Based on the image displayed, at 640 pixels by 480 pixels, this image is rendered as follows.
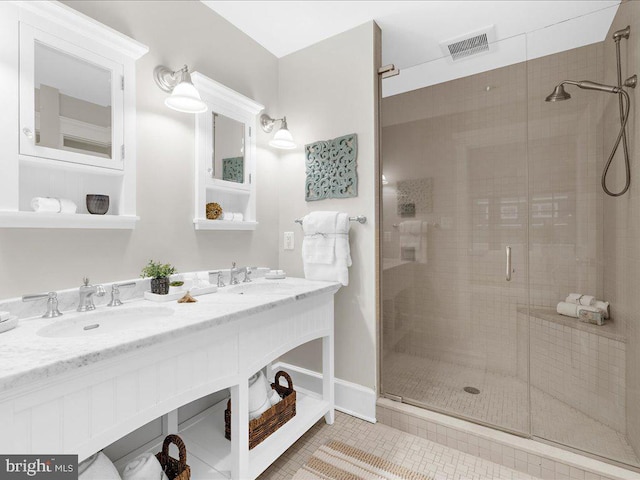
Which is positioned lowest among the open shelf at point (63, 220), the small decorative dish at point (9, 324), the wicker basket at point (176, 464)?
the wicker basket at point (176, 464)

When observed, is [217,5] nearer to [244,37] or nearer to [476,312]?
[244,37]

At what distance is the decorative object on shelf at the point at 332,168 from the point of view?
2080mm

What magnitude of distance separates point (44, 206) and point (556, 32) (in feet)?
8.60

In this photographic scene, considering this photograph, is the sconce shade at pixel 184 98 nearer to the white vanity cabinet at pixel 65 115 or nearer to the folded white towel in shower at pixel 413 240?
the white vanity cabinet at pixel 65 115

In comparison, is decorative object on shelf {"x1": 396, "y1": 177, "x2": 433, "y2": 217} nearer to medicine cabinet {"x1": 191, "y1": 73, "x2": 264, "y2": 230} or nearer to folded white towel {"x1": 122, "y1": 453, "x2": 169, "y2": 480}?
medicine cabinet {"x1": 191, "y1": 73, "x2": 264, "y2": 230}

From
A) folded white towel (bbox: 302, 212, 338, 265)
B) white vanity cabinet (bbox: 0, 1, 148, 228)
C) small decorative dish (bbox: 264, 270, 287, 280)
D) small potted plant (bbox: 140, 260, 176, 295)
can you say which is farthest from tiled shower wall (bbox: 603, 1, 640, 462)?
white vanity cabinet (bbox: 0, 1, 148, 228)

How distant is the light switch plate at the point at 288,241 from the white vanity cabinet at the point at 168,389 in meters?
0.66

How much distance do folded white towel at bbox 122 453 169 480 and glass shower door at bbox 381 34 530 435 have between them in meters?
1.35

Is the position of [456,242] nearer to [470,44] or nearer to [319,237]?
[319,237]

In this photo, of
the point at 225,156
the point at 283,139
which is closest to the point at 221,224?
the point at 225,156

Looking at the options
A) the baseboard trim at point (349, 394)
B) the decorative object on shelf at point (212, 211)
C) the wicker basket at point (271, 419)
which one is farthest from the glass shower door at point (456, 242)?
the decorative object on shelf at point (212, 211)

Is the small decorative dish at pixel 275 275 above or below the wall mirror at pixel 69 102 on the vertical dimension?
below

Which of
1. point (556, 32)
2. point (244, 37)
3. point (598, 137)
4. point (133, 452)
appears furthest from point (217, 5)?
point (133, 452)

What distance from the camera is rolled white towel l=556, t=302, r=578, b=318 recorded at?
1.76 m
